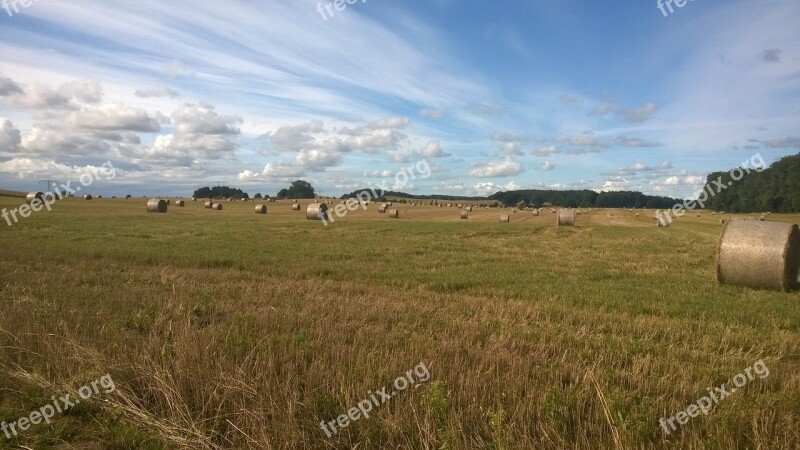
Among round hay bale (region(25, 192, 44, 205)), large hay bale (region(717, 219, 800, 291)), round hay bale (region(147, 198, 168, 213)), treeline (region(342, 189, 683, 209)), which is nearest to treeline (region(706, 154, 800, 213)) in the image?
treeline (region(342, 189, 683, 209))

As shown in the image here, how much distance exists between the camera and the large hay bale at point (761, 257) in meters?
14.9

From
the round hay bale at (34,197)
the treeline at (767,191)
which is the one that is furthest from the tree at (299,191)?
the treeline at (767,191)

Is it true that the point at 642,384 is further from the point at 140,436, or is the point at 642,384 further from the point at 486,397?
the point at 140,436

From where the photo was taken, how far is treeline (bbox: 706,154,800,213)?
354ft

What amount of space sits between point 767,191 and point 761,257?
401 feet

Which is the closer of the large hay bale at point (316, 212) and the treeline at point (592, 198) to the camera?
the large hay bale at point (316, 212)

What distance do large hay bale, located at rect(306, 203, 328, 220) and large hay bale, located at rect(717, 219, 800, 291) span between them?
3855cm

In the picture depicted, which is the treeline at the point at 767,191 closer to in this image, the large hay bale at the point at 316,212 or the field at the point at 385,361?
the large hay bale at the point at 316,212

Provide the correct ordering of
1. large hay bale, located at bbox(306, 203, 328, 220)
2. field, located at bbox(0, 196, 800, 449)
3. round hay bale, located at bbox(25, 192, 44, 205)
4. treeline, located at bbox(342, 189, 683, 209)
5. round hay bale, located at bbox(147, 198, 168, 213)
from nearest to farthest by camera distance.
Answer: field, located at bbox(0, 196, 800, 449)
large hay bale, located at bbox(306, 203, 328, 220)
round hay bale, located at bbox(147, 198, 168, 213)
round hay bale, located at bbox(25, 192, 44, 205)
treeline, located at bbox(342, 189, 683, 209)

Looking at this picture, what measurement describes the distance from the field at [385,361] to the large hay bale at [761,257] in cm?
242

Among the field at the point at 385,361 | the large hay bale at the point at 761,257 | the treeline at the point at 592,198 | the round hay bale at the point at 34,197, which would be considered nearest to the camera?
the field at the point at 385,361

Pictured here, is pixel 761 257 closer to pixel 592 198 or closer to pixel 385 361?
pixel 385 361

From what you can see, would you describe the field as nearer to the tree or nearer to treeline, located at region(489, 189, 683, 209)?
the tree

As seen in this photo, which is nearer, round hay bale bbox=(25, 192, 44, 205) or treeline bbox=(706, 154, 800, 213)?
round hay bale bbox=(25, 192, 44, 205)
